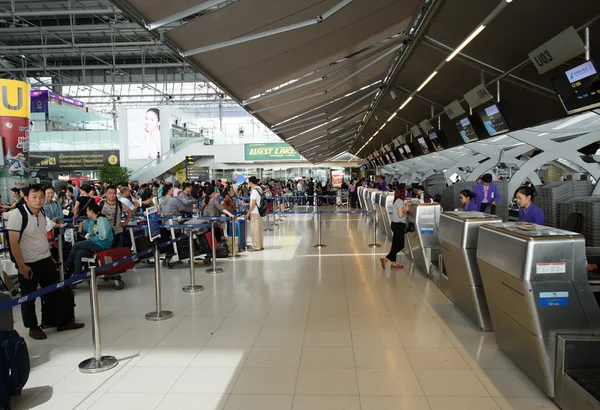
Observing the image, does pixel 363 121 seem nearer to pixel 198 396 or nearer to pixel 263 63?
pixel 263 63

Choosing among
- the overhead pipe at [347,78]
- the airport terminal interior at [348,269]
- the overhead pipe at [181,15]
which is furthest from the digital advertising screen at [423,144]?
the overhead pipe at [181,15]

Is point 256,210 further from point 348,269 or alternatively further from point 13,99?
point 13,99

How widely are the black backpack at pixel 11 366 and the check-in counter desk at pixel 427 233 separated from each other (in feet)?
19.5

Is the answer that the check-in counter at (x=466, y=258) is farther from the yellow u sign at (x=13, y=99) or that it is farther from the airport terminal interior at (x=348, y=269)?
the yellow u sign at (x=13, y=99)

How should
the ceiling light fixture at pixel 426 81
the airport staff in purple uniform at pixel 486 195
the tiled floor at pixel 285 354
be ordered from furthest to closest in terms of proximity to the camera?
the airport staff in purple uniform at pixel 486 195
the ceiling light fixture at pixel 426 81
the tiled floor at pixel 285 354

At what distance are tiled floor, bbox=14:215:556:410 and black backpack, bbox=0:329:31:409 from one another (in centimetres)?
23

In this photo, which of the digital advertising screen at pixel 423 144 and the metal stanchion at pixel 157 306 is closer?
the metal stanchion at pixel 157 306

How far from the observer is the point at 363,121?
58.1 ft

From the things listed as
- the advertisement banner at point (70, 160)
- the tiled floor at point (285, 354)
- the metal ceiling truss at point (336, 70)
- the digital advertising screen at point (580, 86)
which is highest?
the advertisement banner at point (70, 160)

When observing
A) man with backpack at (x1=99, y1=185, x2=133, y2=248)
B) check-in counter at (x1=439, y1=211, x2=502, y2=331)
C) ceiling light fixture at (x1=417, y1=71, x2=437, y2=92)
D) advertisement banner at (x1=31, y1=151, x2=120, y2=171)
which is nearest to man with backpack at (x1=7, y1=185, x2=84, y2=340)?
man with backpack at (x1=99, y1=185, x2=133, y2=248)

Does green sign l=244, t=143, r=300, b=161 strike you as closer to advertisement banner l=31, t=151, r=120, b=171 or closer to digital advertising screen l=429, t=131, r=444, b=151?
advertisement banner l=31, t=151, r=120, b=171

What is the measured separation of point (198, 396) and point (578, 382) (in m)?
2.85

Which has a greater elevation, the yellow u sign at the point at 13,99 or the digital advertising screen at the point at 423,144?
the yellow u sign at the point at 13,99

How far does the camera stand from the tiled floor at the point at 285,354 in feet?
12.2
